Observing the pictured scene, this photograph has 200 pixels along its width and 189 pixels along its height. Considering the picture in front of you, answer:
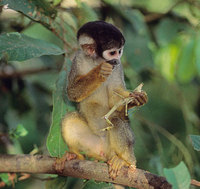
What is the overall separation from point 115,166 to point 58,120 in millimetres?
608

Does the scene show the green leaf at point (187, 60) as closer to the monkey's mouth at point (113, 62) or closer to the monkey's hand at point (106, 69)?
the monkey's mouth at point (113, 62)

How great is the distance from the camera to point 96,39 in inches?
111

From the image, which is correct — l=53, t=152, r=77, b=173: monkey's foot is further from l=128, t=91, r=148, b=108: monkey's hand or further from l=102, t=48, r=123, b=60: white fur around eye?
l=102, t=48, r=123, b=60: white fur around eye

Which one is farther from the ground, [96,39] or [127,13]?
[127,13]

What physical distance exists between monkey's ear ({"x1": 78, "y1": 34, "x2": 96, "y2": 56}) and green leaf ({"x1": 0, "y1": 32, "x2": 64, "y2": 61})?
0.22 meters

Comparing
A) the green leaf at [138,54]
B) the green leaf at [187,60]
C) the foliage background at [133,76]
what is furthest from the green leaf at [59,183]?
the green leaf at [187,60]

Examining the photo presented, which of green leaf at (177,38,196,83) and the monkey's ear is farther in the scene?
green leaf at (177,38,196,83)

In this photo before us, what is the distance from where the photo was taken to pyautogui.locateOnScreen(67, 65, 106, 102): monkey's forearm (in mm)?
2738

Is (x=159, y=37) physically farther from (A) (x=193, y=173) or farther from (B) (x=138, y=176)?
(B) (x=138, y=176)

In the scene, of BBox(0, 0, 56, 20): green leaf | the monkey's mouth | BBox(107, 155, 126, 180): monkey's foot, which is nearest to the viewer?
BBox(107, 155, 126, 180): monkey's foot

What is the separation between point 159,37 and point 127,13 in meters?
0.55

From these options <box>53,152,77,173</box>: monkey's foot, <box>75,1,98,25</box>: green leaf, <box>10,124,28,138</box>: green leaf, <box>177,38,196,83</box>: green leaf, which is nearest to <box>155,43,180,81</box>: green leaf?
<box>177,38,196,83</box>: green leaf

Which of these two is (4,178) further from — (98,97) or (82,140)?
(98,97)

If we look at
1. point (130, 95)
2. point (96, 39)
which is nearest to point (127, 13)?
point (96, 39)
